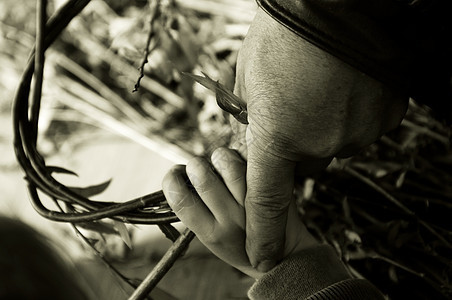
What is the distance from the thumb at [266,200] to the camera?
504 millimetres

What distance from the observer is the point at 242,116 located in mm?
532

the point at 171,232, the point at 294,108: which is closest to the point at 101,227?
the point at 171,232

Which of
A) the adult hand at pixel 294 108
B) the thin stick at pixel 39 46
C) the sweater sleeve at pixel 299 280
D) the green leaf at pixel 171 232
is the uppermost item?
the thin stick at pixel 39 46

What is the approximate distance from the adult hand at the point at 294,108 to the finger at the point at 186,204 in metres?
0.05

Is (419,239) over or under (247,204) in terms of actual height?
under

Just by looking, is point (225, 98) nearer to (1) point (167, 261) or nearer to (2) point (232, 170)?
(2) point (232, 170)

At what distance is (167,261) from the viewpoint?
60 centimetres

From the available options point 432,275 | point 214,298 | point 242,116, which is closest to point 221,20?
point 214,298

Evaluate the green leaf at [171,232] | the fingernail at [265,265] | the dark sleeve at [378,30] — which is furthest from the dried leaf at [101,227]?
the dark sleeve at [378,30]

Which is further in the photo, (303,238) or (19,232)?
(19,232)

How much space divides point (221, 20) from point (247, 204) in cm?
104

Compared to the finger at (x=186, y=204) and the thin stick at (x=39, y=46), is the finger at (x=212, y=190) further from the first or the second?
the thin stick at (x=39, y=46)

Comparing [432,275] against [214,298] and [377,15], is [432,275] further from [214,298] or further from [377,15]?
[377,15]

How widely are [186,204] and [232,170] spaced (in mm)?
62
